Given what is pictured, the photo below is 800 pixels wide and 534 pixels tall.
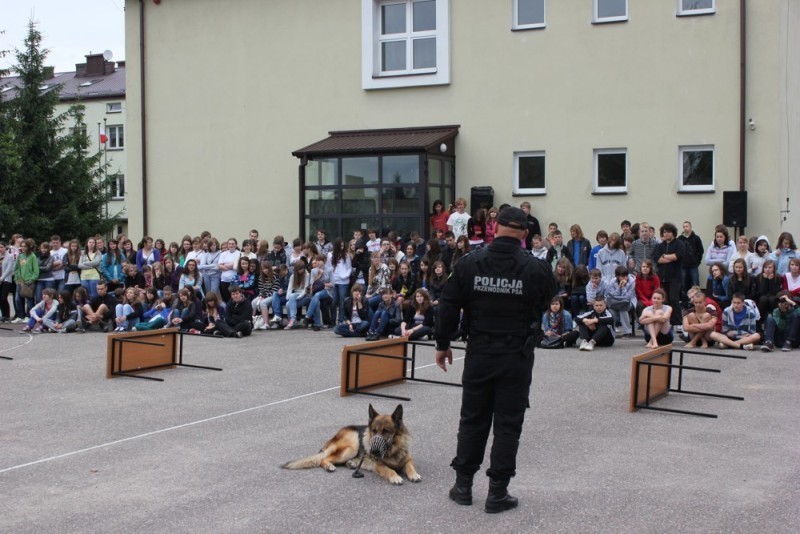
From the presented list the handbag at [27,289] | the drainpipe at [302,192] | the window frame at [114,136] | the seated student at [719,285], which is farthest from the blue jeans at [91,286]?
the window frame at [114,136]

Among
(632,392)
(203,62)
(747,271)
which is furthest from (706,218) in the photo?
(203,62)

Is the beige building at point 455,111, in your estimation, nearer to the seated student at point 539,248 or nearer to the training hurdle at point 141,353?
the seated student at point 539,248

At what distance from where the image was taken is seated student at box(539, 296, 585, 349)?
15875 mm

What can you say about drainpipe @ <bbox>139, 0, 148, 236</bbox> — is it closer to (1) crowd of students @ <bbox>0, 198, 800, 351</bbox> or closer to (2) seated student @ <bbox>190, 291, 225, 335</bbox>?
(1) crowd of students @ <bbox>0, 198, 800, 351</bbox>

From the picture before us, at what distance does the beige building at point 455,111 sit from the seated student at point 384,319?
4.69 meters

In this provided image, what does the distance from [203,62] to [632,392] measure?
61.0 ft

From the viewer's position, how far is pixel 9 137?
27.7 meters

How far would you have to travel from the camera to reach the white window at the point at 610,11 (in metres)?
21.1

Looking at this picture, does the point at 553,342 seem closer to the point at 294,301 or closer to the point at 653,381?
the point at 653,381

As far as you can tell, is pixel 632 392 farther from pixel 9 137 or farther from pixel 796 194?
pixel 9 137

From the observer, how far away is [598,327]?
1578 cm

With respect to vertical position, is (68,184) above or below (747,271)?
above

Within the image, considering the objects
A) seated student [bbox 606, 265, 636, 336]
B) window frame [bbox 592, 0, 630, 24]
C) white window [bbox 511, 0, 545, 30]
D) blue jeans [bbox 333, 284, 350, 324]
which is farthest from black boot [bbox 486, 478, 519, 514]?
white window [bbox 511, 0, 545, 30]

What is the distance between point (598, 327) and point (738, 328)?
7.08 feet
